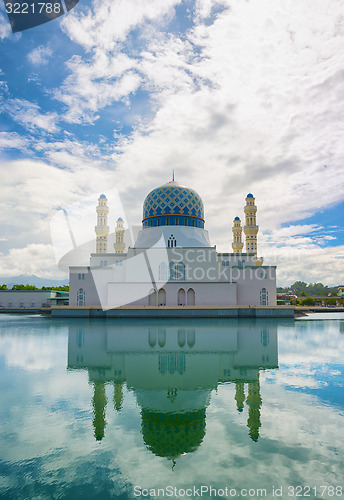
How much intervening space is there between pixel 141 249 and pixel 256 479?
26088 mm

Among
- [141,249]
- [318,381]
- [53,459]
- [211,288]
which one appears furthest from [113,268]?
[53,459]

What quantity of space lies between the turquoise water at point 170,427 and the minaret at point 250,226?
2477 cm

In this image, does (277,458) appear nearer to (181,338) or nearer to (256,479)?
(256,479)

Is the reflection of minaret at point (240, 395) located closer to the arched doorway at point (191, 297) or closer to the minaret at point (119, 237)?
the arched doorway at point (191, 297)

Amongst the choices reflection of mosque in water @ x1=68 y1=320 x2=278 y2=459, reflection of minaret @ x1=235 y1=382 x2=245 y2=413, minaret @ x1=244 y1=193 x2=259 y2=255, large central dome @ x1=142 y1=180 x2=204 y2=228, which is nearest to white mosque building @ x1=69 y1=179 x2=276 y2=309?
large central dome @ x1=142 y1=180 x2=204 y2=228

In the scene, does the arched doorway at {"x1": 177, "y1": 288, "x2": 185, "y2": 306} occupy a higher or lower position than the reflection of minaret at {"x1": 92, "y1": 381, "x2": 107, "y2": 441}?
higher

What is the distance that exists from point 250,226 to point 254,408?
30.0m

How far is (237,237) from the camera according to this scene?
3791 centimetres

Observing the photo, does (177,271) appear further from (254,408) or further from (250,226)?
(254,408)

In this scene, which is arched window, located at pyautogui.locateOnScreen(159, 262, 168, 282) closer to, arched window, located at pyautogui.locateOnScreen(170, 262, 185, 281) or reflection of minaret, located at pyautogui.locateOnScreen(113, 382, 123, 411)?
arched window, located at pyautogui.locateOnScreen(170, 262, 185, 281)

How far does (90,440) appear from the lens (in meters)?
4.48

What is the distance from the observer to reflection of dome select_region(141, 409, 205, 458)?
4266 millimetres

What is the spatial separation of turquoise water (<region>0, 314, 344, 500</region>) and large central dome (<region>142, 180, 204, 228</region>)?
2199 cm

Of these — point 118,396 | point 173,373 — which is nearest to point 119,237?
point 173,373
